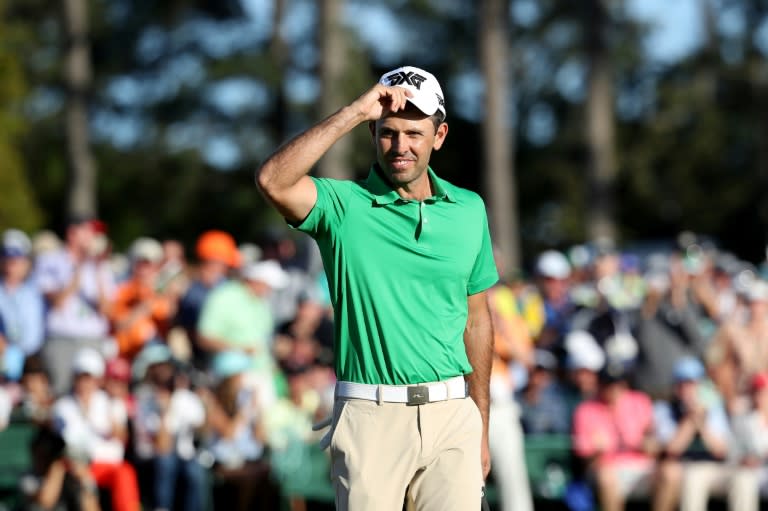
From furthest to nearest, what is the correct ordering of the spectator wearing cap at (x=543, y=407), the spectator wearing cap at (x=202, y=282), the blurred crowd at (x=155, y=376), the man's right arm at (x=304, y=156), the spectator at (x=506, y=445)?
the spectator wearing cap at (x=543, y=407), the spectator wearing cap at (x=202, y=282), the spectator at (x=506, y=445), the blurred crowd at (x=155, y=376), the man's right arm at (x=304, y=156)

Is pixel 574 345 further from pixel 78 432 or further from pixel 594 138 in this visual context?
pixel 594 138

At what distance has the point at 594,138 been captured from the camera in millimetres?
24234

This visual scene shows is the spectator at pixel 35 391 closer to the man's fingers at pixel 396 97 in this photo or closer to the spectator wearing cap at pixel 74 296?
the spectator wearing cap at pixel 74 296

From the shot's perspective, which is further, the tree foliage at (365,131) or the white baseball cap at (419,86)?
the tree foliage at (365,131)

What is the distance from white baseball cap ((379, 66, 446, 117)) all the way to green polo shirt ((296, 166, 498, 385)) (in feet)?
1.07

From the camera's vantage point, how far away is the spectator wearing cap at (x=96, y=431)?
9.73 meters

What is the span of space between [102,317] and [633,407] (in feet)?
14.2

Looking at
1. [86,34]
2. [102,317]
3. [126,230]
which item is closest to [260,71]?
[86,34]

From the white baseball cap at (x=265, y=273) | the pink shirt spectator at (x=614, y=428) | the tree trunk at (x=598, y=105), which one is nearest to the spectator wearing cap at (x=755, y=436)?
the pink shirt spectator at (x=614, y=428)

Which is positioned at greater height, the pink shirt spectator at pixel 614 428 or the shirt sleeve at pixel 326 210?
the shirt sleeve at pixel 326 210

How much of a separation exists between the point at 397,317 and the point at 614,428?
20.2ft

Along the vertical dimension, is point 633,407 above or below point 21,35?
below

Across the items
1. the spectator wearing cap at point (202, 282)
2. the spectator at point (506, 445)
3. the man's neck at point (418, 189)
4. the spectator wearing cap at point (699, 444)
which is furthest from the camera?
the spectator wearing cap at point (202, 282)

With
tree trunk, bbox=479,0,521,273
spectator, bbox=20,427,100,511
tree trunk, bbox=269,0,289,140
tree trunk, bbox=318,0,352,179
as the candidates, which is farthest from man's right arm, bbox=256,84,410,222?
tree trunk, bbox=269,0,289,140
